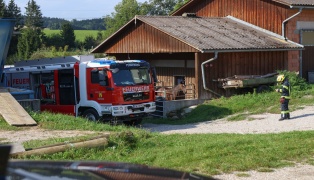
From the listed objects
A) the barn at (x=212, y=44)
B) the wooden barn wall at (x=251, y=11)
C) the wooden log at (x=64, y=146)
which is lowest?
the wooden log at (x=64, y=146)

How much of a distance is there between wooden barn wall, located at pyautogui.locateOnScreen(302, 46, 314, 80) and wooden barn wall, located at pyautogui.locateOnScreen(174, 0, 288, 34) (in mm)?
2086

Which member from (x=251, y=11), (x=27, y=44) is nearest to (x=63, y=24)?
(x=27, y=44)

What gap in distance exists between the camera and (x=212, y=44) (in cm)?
2659

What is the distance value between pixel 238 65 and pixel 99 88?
30.7 feet

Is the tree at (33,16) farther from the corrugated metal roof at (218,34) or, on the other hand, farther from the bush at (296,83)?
the bush at (296,83)

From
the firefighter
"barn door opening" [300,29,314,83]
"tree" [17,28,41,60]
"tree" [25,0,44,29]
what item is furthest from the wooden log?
"tree" [25,0,44,29]

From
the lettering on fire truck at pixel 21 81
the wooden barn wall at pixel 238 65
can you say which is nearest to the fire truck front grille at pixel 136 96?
the wooden barn wall at pixel 238 65

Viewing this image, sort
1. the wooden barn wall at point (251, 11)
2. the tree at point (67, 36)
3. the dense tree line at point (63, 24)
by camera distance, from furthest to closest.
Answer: the tree at point (67, 36) → the dense tree line at point (63, 24) → the wooden barn wall at point (251, 11)

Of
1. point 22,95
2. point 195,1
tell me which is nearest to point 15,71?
point 22,95

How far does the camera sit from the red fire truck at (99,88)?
2103 cm

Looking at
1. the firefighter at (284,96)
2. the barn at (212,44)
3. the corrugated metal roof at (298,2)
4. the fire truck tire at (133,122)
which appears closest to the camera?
the firefighter at (284,96)

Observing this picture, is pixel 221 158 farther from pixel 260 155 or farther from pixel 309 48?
pixel 309 48

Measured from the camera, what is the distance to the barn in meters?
26.9

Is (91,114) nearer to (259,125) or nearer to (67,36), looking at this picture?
(259,125)
